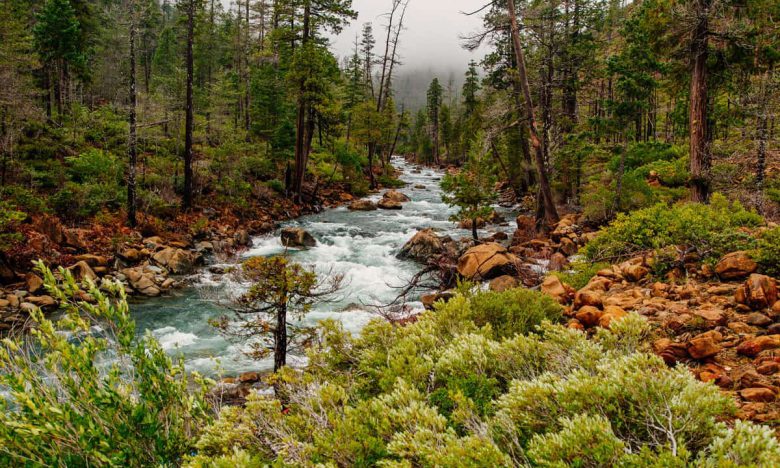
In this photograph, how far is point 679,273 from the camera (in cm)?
635

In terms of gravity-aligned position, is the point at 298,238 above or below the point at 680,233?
below

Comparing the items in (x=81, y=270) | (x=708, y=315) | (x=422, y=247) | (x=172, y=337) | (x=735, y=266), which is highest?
(x=735, y=266)

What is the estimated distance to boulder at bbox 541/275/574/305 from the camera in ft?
22.1

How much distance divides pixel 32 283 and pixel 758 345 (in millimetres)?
15075

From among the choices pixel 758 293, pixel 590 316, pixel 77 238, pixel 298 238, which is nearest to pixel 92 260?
pixel 77 238

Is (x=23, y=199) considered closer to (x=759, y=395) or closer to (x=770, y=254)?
(x=759, y=395)

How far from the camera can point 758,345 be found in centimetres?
393

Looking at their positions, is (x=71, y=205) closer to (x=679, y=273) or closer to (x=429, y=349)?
(x=429, y=349)

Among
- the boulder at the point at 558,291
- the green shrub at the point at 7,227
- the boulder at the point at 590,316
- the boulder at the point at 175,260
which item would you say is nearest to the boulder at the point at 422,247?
the boulder at the point at 175,260

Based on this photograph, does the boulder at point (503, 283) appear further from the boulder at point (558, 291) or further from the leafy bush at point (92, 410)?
the leafy bush at point (92, 410)

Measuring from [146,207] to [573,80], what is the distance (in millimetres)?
19122

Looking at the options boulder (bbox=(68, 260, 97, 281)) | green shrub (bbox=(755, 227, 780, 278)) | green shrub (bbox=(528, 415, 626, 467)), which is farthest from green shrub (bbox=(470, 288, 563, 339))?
boulder (bbox=(68, 260, 97, 281))

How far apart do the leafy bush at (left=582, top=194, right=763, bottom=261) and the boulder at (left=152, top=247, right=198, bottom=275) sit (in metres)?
12.8

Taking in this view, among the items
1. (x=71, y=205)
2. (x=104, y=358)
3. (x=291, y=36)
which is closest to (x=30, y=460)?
(x=104, y=358)
